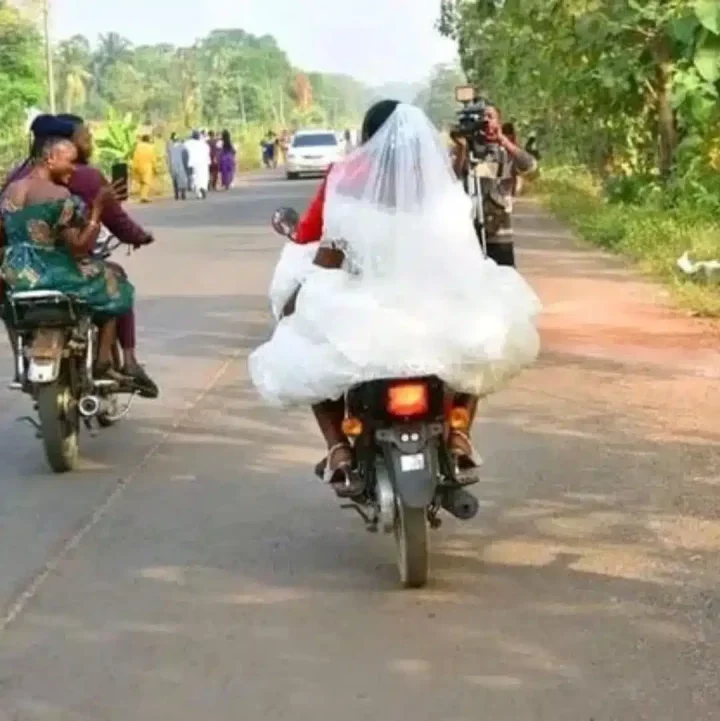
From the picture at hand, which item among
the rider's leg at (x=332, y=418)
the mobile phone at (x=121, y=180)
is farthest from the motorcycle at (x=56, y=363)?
the rider's leg at (x=332, y=418)

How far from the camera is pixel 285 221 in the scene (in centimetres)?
653

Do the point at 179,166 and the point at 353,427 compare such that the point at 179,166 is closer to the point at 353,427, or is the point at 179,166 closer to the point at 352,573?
the point at 352,573

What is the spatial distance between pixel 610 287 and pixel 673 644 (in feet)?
35.1

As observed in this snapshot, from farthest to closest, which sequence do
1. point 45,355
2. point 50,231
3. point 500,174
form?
point 500,174
point 50,231
point 45,355

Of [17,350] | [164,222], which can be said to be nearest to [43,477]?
[17,350]

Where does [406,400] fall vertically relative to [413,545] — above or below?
above

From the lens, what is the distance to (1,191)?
321 inches

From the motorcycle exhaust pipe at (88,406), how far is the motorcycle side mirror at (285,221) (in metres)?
2.01

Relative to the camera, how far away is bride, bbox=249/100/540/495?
5.77 meters

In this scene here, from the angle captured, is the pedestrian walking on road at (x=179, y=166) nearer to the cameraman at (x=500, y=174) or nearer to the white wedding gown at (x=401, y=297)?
the cameraman at (x=500, y=174)

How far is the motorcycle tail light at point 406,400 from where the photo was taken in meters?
5.73

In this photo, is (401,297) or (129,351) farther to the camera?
(129,351)

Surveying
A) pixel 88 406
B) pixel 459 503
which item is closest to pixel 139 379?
pixel 88 406

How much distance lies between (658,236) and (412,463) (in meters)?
14.0
